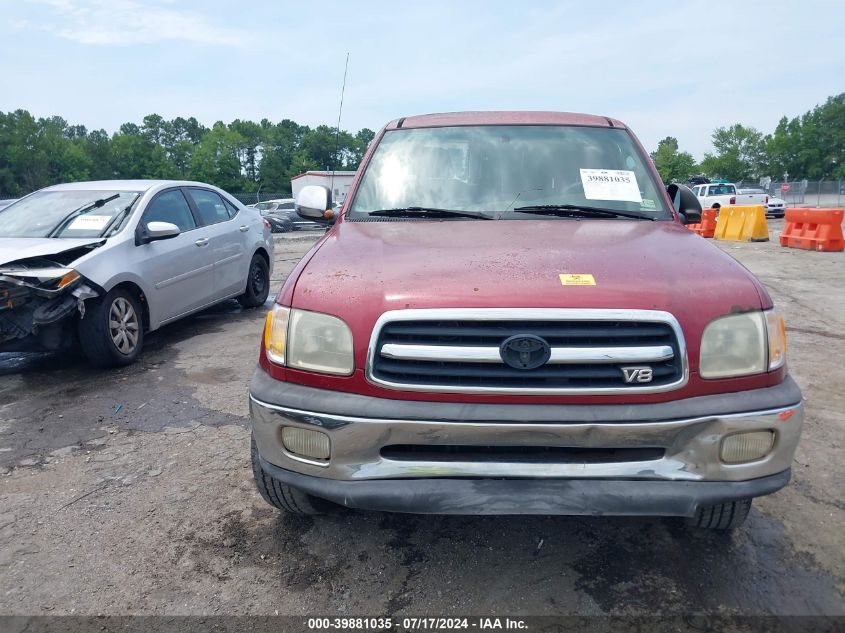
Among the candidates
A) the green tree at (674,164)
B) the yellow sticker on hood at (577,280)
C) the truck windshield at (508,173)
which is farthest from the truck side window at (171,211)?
the green tree at (674,164)

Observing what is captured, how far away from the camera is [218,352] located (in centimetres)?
580

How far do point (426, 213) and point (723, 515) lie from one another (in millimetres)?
1886

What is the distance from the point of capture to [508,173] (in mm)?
3365

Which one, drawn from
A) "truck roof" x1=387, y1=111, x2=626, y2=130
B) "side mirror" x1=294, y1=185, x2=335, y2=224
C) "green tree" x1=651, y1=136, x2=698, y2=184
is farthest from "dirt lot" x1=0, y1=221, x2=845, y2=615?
"green tree" x1=651, y1=136, x2=698, y2=184

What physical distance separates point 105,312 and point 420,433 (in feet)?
12.8

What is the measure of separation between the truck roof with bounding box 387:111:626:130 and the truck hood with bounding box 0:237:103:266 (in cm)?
294

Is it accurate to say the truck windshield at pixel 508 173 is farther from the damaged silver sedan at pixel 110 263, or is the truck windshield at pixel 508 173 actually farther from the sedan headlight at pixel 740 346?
the damaged silver sedan at pixel 110 263

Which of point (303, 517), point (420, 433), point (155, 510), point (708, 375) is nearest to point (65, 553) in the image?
point (155, 510)

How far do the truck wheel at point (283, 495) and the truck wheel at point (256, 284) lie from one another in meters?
5.22

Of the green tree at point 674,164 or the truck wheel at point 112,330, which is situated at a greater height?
the green tree at point 674,164

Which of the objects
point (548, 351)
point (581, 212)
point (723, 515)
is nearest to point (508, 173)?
point (581, 212)

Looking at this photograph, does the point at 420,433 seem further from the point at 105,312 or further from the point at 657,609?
the point at 105,312

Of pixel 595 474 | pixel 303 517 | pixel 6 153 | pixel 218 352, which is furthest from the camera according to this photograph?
pixel 6 153

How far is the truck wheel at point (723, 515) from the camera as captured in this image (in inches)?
96.4
